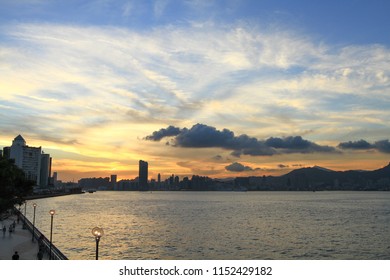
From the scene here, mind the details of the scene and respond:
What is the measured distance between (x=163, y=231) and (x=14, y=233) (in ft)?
106

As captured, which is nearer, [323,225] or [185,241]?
[185,241]

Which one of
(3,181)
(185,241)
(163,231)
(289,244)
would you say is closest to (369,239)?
(289,244)

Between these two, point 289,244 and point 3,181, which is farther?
point 289,244
